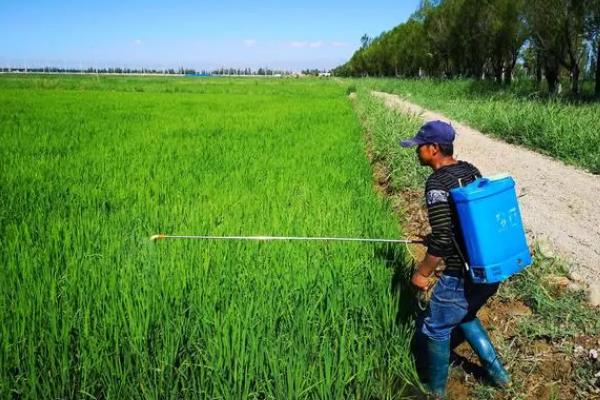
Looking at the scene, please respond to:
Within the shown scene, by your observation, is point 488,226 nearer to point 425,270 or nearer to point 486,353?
point 425,270

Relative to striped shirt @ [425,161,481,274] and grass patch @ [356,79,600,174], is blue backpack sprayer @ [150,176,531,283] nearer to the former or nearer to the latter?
striped shirt @ [425,161,481,274]

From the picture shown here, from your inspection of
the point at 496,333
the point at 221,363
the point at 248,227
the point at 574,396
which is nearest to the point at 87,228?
the point at 248,227

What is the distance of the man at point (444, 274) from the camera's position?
198cm

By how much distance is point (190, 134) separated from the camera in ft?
29.6

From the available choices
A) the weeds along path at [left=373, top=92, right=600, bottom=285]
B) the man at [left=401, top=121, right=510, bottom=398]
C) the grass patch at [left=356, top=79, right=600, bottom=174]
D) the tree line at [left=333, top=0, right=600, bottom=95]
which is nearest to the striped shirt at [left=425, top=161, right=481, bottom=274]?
the man at [left=401, top=121, right=510, bottom=398]

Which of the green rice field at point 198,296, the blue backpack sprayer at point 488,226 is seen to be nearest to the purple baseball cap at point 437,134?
the blue backpack sprayer at point 488,226

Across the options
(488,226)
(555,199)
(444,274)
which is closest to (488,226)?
(488,226)

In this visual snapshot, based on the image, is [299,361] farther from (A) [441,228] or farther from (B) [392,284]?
(B) [392,284]

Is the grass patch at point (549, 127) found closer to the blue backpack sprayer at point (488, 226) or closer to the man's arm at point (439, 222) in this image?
the blue backpack sprayer at point (488, 226)

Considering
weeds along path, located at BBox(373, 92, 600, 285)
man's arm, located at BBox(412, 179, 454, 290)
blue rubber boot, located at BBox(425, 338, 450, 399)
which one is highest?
man's arm, located at BBox(412, 179, 454, 290)

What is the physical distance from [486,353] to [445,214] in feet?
2.35

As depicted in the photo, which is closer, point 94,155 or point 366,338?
point 366,338

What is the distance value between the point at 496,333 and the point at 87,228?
2.67m

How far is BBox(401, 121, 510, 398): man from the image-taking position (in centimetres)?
198
